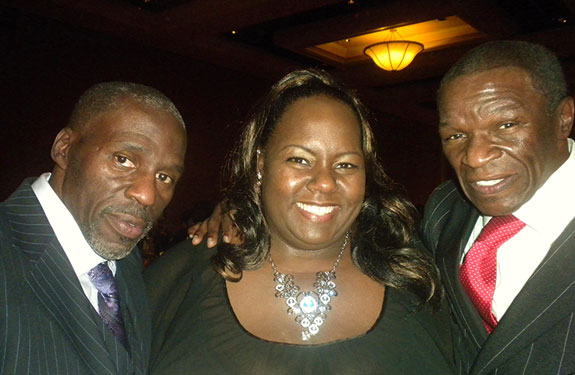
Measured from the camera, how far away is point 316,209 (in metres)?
1.97

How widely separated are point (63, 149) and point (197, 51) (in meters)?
5.22

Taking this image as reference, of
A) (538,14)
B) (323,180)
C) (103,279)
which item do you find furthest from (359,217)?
(538,14)

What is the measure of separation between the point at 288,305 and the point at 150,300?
1.68 ft

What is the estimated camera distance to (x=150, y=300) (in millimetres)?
1992

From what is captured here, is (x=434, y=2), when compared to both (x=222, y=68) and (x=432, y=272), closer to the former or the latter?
(x=222, y=68)

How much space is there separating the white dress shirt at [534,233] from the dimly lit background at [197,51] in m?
3.30

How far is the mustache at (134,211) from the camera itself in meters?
1.77

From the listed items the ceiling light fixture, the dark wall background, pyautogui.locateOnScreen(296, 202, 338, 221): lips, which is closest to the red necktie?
pyautogui.locateOnScreen(296, 202, 338, 221): lips

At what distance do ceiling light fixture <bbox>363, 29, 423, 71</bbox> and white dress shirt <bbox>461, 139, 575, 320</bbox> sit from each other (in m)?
4.89

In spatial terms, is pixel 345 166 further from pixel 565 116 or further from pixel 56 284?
pixel 56 284

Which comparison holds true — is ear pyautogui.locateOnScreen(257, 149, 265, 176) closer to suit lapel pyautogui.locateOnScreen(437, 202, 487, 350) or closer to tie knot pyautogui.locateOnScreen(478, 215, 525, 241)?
suit lapel pyautogui.locateOnScreen(437, 202, 487, 350)

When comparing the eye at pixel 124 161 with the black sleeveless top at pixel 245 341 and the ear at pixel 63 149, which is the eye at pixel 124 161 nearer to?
the ear at pixel 63 149

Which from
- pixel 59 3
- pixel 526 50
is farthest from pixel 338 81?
pixel 59 3

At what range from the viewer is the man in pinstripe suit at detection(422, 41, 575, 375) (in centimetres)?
163
